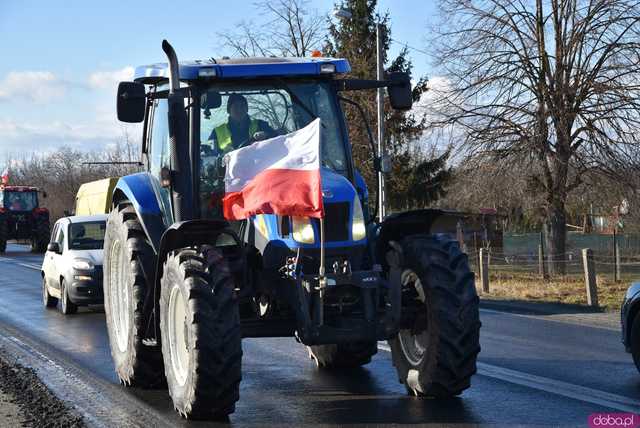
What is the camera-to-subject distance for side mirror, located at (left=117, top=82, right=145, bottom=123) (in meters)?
8.31

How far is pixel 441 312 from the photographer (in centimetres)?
761

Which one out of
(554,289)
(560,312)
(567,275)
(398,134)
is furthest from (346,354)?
(398,134)

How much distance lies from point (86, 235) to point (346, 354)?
31.7 ft

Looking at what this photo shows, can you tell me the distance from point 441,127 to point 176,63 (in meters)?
20.5

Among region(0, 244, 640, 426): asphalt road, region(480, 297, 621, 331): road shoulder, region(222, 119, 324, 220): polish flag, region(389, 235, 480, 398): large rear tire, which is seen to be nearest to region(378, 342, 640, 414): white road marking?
region(0, 244, 640, 426): asphalt road

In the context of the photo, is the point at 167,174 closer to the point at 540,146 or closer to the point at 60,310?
the point at 60,310

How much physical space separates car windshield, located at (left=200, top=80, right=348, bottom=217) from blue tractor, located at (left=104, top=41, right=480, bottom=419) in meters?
0.01

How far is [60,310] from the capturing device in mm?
17531

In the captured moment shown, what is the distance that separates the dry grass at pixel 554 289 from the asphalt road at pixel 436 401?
5594 millimetres

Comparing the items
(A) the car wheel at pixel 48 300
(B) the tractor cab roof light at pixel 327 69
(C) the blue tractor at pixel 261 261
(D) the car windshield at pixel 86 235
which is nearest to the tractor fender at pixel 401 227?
(C) the blue tractor at pixel 261 261

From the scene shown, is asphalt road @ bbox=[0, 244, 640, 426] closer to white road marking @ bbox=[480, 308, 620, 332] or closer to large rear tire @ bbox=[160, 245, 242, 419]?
large rear tire @ bbox=[160, 245, 242, 419]

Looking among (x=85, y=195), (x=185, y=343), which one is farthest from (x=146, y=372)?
(x=85, y=195)
